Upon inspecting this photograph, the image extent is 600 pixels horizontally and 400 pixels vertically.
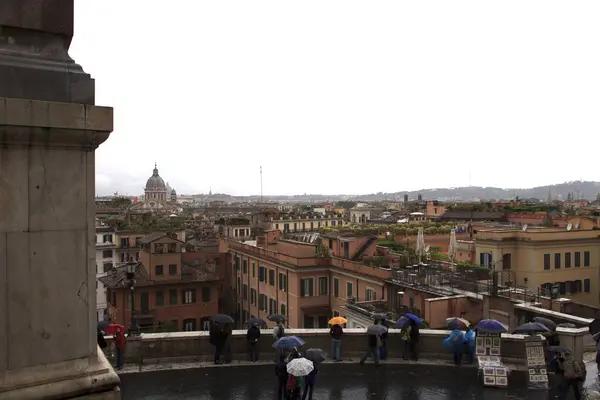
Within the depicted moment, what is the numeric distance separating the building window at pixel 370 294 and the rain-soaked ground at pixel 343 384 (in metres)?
22.5

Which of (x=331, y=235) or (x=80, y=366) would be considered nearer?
(x=80, y=366)

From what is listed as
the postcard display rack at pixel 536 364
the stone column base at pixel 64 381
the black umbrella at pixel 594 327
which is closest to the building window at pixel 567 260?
the black umbrella at pixel 594 327

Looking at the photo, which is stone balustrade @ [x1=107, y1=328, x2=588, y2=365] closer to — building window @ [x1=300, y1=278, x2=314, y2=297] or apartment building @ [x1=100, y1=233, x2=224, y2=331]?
building window @ [x1=300, y1=278, x2=314, y2=297]

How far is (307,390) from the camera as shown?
10.8 m

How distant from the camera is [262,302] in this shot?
47.8m

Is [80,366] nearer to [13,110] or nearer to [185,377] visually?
[13,110]

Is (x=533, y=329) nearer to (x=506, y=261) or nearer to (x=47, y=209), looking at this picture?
(x=47, y=209)

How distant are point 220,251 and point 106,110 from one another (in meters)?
56.6

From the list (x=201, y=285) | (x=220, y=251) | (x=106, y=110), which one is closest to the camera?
(x=106, y=110)

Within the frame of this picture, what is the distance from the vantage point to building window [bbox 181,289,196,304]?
44.9 metres

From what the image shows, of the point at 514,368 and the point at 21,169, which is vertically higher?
the point at 21,169

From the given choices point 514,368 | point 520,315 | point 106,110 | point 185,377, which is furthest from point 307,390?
point 520,315

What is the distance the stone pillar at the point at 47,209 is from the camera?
4184mm

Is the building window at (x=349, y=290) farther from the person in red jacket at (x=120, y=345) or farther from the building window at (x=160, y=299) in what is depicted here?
the person in red jacket at (x=120, y=345)
